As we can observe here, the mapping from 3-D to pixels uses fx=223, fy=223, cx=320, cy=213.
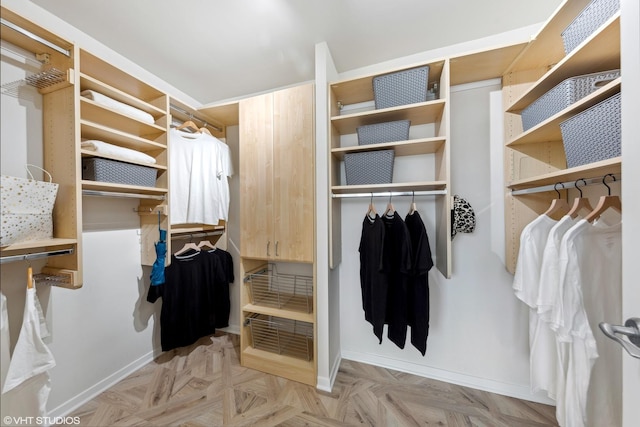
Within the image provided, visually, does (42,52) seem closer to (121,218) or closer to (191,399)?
(121,218)

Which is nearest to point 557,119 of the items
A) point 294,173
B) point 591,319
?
point 591,319

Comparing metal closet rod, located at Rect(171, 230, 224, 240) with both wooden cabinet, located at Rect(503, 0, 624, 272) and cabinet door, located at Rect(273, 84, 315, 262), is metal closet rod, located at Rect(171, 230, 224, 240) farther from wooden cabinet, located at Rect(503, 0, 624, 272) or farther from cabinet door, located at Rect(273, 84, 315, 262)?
wooden cabinet, located at Rect(503, 0, 624, 272)

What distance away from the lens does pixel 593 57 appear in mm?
1032

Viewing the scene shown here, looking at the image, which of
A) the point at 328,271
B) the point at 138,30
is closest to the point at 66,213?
the point at 138,30

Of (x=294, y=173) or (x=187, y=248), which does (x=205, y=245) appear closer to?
(x=187, y=248)

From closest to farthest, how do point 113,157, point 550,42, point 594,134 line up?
1. point 594,134
2. point 550,42
3. point 113,157

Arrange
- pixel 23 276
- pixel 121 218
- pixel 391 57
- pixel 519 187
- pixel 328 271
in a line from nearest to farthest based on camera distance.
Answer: pixel 23 276 → pixel 519 187 → pixel 328 271 → pixel 121 218 → pixel 391 57

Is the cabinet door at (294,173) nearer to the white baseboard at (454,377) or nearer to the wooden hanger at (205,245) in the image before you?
the wooden hanger at (205,245)

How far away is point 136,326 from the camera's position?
1.91 metres

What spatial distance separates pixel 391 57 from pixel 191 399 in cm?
308

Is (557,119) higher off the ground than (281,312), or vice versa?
(557,119)

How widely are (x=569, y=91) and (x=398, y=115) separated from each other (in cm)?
86

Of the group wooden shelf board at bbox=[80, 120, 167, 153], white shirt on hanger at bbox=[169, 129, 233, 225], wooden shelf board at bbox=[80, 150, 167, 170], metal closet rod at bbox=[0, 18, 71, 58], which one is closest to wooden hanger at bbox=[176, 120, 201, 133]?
white shirt on hanger at bbox=[169, 129, 233, 225]

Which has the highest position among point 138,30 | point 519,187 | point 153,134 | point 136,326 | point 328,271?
point 138,30
